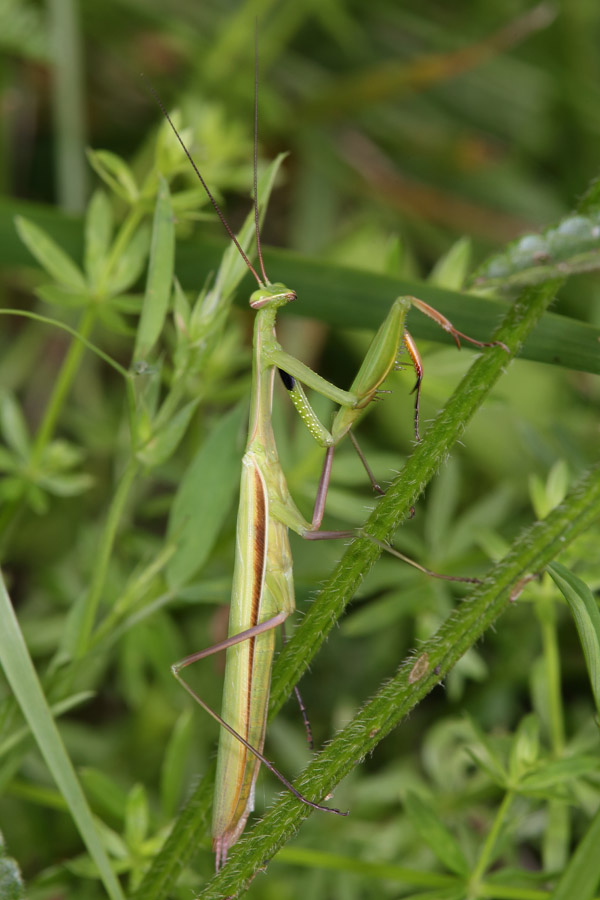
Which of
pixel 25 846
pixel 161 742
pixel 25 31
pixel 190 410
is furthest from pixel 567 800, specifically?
pixel 25 31

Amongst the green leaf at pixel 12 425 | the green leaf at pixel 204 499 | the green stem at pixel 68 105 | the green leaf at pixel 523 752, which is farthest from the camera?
the green stem at pixel 68 105

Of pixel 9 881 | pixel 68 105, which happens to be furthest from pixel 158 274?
pixel 68 105

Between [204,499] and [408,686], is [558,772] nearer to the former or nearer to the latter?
[408,686]

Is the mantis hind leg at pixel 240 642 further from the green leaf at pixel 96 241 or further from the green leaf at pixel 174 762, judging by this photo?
the green leaf at pixel 96 241

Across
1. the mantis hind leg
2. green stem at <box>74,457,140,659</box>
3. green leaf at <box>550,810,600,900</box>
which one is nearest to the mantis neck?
green stem at <box>74,457,140,659</box>

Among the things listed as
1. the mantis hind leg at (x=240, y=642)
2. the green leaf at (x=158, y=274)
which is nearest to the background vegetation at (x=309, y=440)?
the green leaf at (x=158, y=274)

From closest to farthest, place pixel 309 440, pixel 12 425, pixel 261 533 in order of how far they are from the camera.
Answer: pixel 261 533, pixel 12 425, pixel 309 440
